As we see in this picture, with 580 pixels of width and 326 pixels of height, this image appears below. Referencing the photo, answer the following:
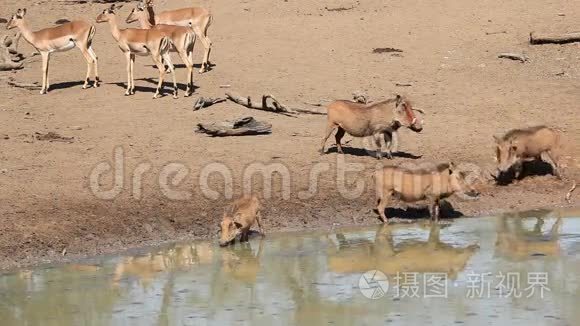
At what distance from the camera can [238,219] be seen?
1219 centimetres

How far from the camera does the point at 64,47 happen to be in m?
20.3

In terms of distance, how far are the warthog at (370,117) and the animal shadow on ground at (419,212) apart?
1.45 m

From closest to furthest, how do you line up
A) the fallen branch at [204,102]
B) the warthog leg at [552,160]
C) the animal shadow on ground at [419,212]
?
the animal shadow on ground at [419,212], the warthog leg at [552,160], the fallen branch at [204,102]

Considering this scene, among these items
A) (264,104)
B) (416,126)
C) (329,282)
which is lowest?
(329,282)

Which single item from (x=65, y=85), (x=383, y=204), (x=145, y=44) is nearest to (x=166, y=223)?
(x=383, y=204)

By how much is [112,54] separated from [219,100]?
5082mm

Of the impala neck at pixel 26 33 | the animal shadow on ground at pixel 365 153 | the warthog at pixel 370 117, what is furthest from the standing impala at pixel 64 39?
the warthog at pixel 370 117

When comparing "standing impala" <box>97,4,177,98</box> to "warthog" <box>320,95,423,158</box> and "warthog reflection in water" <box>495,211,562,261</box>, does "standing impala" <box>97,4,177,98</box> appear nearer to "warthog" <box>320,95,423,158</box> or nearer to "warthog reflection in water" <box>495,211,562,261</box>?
"warthog" <box>320,95,423,158</box>

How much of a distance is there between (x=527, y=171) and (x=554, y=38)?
6.53 meters

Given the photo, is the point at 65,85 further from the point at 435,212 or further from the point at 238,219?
the point at 435,212

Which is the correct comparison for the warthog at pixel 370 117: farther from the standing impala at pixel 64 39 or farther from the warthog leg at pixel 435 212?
the standing impala at pixel 64 39

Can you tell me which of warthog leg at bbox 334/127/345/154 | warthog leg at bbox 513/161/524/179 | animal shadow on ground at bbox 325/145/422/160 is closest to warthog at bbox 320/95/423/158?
warthog leg at bbox 334/127/345/154

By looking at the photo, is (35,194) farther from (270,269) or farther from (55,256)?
(270,269)

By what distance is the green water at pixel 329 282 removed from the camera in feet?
32.0
